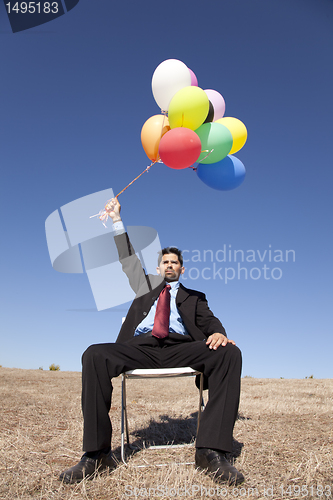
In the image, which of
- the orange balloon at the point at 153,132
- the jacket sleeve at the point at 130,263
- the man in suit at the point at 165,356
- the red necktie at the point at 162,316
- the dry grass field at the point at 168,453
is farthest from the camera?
the orange balloon at the point at 153,132

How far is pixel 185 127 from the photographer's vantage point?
3.66 metres

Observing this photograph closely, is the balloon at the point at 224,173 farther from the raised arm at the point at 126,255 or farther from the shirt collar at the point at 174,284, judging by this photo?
the shirt collar at the point at 174,284

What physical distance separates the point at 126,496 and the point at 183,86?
3841 mm

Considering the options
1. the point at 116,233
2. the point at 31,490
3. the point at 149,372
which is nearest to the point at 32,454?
the point at 31,490

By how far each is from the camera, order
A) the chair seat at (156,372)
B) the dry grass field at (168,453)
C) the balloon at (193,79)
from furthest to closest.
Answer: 1. the balloon at (193,79)
2. the chair seat at (156,372)
3. the dry grass field at (168,453)

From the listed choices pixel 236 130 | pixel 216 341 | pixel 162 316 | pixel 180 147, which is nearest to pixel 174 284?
pixel 162 316

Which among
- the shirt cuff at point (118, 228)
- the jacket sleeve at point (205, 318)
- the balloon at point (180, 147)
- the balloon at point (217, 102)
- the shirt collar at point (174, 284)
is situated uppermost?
the balloon at point (217, 102)

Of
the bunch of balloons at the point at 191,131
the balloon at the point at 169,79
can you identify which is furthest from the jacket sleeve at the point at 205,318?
the balloon at the point at 169,79

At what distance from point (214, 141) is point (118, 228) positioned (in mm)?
1403

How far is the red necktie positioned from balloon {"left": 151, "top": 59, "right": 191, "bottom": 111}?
2254 mm

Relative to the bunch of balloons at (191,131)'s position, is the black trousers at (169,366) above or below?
below

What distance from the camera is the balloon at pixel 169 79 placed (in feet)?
12.8

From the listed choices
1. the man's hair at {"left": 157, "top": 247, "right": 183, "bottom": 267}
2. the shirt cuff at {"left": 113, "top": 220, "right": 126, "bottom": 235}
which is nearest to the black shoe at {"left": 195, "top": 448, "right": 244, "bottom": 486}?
the man's hair at {"left": 157, "top": 247, "right": 183, "bottom": 267}

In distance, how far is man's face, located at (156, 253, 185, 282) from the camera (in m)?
3.58
